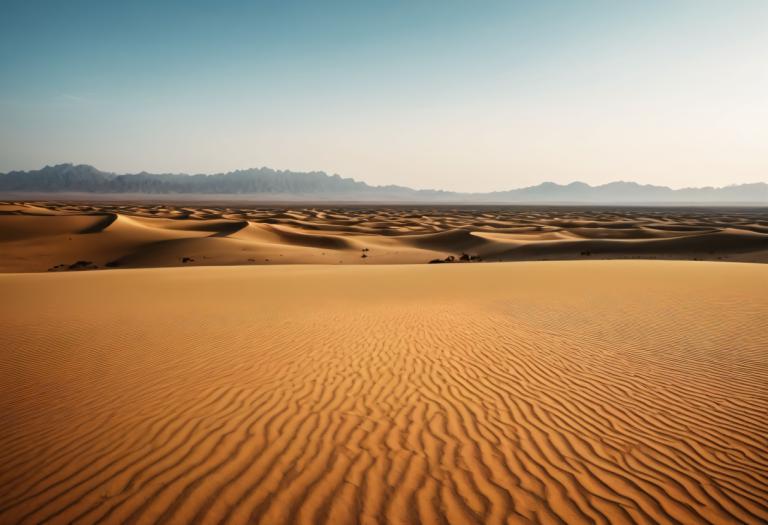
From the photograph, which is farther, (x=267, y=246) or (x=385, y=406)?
(x=267, y=246)

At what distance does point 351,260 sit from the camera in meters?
29.2

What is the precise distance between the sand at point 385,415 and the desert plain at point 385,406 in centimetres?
3

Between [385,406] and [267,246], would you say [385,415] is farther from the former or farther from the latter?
[267,246]

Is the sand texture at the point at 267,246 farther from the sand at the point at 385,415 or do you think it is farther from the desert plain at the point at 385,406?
the sand at the point at 385,415

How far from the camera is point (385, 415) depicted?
17.1 feet

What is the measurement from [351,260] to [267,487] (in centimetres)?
2551

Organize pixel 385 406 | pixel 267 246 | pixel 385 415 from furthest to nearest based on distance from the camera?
pixel 267 246 → pixel 385 406 → pixel 385 415

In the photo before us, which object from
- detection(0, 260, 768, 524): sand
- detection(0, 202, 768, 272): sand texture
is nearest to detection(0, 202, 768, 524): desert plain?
detection(0, 260, 768, 524): sand

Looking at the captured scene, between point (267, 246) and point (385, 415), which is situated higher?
point (385, 415)

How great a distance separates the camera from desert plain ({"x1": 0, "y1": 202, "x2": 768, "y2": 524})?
3.67 metres

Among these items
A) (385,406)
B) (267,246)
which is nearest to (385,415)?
(385,406)

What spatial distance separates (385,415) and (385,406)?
0.26 m

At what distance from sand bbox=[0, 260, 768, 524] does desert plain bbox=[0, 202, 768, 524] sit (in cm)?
3

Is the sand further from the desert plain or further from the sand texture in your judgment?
the sand texture
